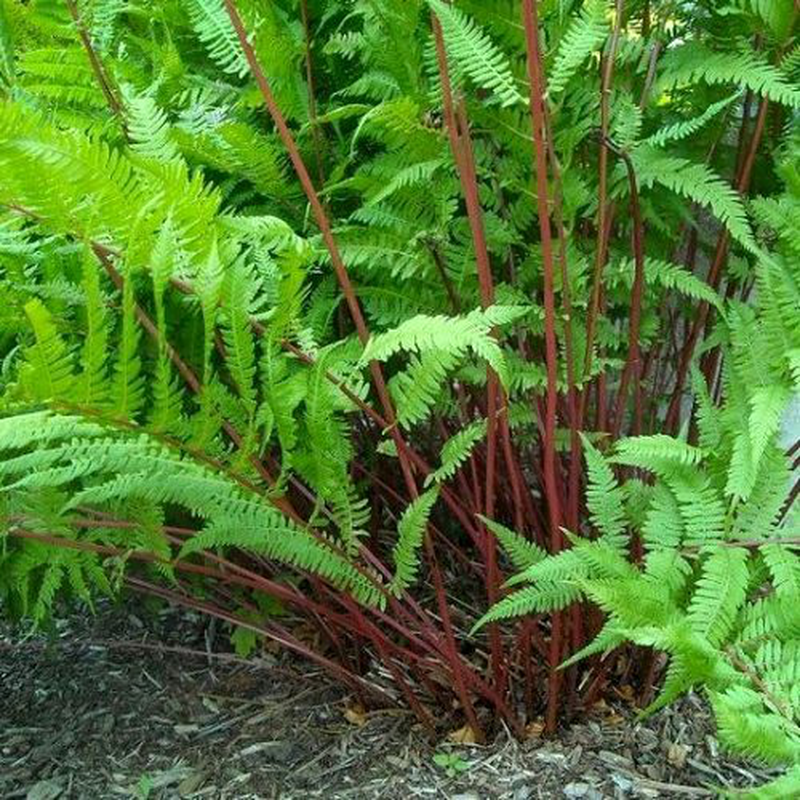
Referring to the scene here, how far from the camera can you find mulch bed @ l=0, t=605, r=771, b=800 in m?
1.16

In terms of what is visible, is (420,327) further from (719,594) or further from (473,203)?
(719,594)

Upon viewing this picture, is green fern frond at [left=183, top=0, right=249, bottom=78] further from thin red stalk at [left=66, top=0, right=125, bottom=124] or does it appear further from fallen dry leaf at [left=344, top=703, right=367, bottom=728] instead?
fallen dry leaf at [left=344, top=703, right=367, bottom=728]

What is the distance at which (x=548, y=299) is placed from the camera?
3.14ft

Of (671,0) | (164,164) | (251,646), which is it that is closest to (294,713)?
(251,646)

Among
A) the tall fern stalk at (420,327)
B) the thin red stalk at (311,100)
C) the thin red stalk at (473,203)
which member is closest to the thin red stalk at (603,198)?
the tall fern stalk at (420,327)

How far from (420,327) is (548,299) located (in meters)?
0.16

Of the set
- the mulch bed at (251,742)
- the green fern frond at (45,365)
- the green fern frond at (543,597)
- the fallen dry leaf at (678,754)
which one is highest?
the green fern frond at (45,365)

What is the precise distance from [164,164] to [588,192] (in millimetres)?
427

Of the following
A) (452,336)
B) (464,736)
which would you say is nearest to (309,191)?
(452,336)

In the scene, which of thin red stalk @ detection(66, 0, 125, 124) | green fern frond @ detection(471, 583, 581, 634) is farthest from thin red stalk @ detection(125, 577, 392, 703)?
thin red stalk @ detection(66, 0, 125, 124)

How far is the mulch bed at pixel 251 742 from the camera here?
116cm

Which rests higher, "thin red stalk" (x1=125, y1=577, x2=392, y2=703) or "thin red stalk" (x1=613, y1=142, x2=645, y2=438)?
"thin red stalk" (x1=613, y1=142, x2=645, y2=438)

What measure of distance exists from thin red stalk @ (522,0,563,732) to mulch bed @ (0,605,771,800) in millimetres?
84

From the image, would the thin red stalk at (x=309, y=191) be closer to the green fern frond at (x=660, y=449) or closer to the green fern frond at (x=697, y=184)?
the green fern frond at (x=660, y=449)
